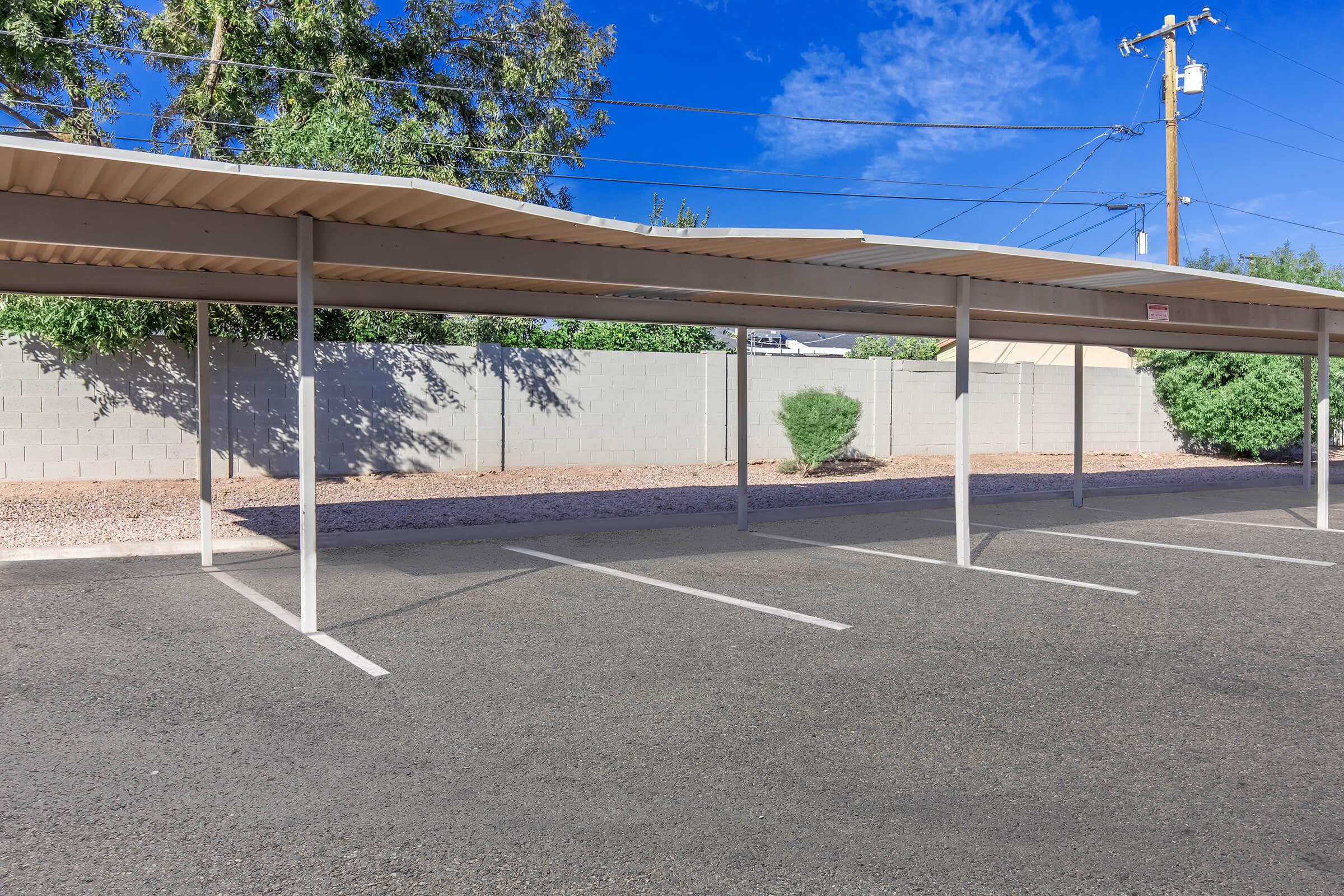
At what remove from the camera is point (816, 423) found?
17.5 m

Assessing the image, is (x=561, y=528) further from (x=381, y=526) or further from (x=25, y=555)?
(x=25, y=555)

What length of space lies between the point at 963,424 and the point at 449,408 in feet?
31.2

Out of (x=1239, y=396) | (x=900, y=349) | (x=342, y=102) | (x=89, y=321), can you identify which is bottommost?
(x=1239, y=396)

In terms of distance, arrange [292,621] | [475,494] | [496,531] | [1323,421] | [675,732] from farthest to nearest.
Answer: [475,494] → [1323,421] → [496,531] → [292,621] → [675,732]

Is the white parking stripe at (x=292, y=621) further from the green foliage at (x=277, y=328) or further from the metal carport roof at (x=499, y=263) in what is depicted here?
the green foliage at (x=277, y=328)

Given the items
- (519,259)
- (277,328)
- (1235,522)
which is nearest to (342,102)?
(277,328)

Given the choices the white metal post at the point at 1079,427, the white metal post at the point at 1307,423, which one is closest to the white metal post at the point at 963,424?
the white metal post at the point at 1079,427

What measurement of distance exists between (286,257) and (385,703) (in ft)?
9.75

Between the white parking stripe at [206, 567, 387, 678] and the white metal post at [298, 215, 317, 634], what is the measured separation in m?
0.19

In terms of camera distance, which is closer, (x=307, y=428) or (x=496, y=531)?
(x=307, y=428)

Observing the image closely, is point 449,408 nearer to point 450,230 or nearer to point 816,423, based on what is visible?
point 816,423

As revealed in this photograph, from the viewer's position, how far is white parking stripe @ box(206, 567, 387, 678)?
5.48 metres

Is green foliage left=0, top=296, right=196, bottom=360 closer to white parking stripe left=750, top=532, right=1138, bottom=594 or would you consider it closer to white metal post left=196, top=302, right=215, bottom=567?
white metal post left=196, top=302, right=215, bottom=567

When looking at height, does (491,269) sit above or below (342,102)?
below
